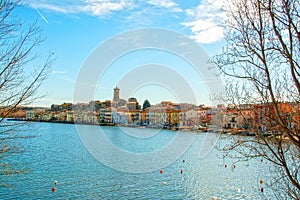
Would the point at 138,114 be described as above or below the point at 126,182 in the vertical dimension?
above

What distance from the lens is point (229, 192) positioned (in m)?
11.8

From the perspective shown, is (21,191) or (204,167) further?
(204,167)

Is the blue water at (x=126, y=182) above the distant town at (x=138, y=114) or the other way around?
the other way around

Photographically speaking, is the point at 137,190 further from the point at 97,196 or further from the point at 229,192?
the point at 229,192

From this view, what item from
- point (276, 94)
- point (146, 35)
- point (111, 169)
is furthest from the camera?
point (111, 169)

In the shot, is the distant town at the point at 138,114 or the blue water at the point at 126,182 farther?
the distant town at the point at 138,114

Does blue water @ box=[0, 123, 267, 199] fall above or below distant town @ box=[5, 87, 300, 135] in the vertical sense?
below

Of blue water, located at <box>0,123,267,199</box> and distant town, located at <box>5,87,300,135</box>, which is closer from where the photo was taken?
blue water, located at <box>0,123,267,199</box>

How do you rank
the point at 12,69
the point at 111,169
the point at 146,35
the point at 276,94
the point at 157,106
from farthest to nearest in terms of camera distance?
the point at 157,106
the point at 111,169
the point at 146,35
the point at 276,94
the point at 12,69

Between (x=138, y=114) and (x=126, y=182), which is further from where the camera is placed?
(x=138, y=114)

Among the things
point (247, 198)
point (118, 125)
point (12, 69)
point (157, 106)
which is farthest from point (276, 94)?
point (118, 125)

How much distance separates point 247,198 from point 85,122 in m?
61.7

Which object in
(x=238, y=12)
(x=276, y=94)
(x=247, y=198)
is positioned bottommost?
(x=247, y=198)

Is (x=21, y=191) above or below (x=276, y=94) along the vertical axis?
below
